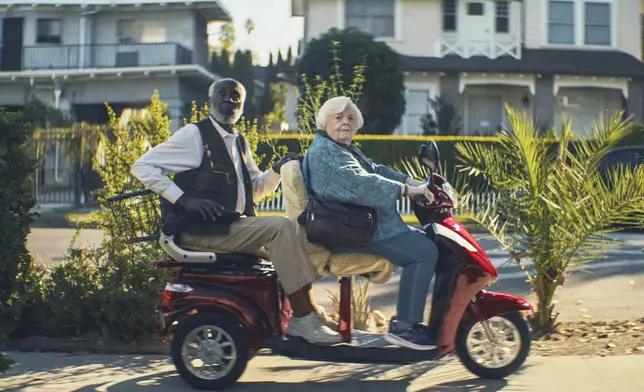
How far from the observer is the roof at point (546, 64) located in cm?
2897

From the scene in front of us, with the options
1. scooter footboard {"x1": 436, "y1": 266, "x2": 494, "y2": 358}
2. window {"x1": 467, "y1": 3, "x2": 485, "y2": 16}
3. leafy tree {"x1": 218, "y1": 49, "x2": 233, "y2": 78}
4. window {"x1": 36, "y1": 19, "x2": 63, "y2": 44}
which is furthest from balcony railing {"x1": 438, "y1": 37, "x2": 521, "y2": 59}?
scooter footboard {"x1": 436, "y1": 266, "x2": 494, "y2": 358}

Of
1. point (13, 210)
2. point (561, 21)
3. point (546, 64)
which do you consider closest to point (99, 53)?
point (546, 64)

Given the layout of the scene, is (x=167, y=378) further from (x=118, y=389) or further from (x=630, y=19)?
(x=630, y=19)

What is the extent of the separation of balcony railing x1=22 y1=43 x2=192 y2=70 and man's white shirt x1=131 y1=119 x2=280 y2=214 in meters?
26.9

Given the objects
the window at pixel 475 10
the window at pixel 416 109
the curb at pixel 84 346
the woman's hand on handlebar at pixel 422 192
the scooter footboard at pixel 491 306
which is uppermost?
the window at pixel 475 10

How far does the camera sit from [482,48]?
2998 centimetres

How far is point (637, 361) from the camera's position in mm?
6254

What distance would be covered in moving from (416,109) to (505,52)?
358cm

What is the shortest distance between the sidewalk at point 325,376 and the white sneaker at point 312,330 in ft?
1.21

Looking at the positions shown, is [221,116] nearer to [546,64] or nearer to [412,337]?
[412,337]

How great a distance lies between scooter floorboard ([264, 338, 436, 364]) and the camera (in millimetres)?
5469

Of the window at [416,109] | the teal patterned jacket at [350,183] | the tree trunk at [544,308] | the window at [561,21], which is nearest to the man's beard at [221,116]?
the teal patterned jacket at [350,183]

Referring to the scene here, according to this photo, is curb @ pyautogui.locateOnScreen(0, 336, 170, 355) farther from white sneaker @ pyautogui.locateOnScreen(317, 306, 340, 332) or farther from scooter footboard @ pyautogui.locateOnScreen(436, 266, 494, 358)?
scooter footboard @ pyautogui.locateOnScreen(436, 266, 494, 358)

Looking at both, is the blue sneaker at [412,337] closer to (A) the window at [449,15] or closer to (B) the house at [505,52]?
(B) the house at [505,52]
